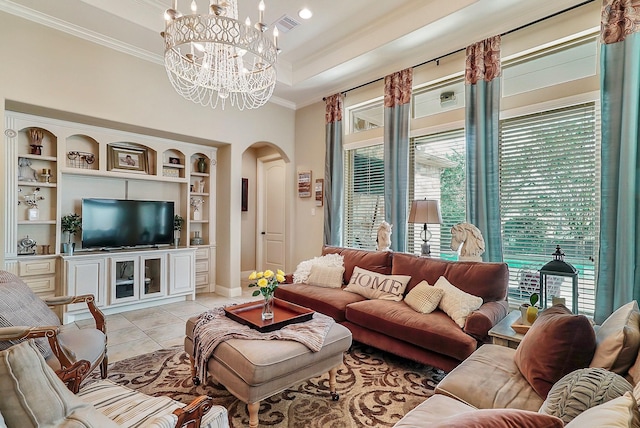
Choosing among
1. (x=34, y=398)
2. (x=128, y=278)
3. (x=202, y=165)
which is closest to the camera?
(x=34, y=398)

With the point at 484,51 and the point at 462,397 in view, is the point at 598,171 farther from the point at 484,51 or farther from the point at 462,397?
the point at 462,397

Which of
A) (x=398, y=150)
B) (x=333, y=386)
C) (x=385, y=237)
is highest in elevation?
(x=398, y=150)

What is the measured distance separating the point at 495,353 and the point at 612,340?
0.72 meters

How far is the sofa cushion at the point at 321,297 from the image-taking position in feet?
10.4

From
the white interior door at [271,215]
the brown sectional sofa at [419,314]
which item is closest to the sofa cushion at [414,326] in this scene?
the brown sectional sofa at [419,314]

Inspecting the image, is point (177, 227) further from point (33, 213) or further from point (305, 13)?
point (305, 13)

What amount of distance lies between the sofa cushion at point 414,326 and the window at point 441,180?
4.45 ft

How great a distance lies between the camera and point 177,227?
5.03 metres

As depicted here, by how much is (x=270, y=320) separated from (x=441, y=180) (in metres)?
2.87

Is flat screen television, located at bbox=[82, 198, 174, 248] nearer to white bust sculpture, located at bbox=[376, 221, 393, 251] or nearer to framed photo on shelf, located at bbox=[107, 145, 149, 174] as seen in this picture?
framed photo on shelf, located at bbox=[107, 145, 149, 174]

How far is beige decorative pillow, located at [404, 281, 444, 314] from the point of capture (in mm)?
2828

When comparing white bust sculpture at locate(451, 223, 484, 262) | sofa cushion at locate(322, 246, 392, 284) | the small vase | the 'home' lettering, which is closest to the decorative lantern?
white bust sculpture at locate(451, 223, 484, 262)

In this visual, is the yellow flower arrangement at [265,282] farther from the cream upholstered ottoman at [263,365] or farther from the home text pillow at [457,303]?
the home text pillow at [457,303]

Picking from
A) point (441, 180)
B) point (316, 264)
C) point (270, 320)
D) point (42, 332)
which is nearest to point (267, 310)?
point (270, 320)
